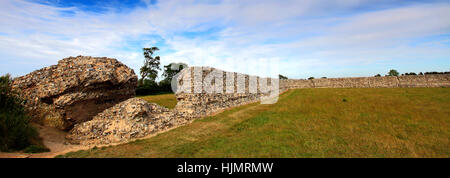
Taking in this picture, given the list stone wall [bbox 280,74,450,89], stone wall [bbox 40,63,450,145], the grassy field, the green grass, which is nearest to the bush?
the grassy field

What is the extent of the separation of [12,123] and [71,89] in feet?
9.11

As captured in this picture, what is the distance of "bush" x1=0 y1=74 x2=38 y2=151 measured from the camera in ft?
19.5

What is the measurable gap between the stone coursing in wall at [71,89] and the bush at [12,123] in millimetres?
523

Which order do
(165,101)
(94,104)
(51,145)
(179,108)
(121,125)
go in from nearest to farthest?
(51,145), (121,125), (94,104), (179,108), (165,101)

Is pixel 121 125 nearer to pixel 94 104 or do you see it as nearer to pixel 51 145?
pixel 94 104

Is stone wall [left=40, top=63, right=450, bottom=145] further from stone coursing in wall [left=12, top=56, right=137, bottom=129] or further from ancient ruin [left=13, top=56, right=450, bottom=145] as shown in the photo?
stone coursing in wall [left=12, top=56, right=137, bottom=129]

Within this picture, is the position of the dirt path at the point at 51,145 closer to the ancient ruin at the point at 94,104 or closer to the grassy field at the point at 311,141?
the ancient ruin at the point at 94,104

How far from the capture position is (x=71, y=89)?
8.86 m

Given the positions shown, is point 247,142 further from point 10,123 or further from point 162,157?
point 10,123

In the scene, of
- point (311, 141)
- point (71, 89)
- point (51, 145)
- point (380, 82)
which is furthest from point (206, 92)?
point (380, 82)

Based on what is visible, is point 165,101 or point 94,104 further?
point 165,101

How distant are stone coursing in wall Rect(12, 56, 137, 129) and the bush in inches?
20.6

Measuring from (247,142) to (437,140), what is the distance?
6.33m
